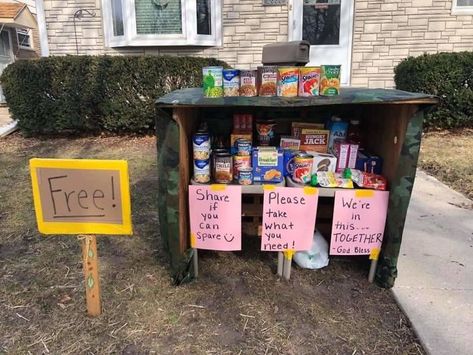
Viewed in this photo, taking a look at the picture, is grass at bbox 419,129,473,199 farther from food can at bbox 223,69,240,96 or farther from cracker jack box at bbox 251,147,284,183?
food can at bbox 223,69,240,96

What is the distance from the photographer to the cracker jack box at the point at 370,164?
7.97ft

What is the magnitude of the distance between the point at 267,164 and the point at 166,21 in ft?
20.7

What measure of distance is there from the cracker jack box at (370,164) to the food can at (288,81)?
674mm

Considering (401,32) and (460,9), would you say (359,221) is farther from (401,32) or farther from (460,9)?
(460,9)

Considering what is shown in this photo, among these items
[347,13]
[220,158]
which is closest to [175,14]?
[347,13]

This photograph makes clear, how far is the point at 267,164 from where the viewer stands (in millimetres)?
2336

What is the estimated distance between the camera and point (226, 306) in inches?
85.6

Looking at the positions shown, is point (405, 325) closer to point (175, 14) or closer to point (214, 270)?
point (214, 270)

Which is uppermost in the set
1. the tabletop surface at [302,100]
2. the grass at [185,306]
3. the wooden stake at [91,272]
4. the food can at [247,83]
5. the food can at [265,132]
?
the food can at [247,83]

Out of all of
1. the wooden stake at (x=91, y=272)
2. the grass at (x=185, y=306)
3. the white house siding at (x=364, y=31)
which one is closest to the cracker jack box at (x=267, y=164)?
the grass at (x=185, y=306)

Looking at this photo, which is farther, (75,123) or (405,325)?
(75,123)

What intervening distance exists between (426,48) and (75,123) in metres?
6.36

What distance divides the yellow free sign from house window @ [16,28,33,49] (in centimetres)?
1787

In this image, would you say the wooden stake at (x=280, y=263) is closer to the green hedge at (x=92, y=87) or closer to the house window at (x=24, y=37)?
the green hedge at (x=92, y=87)
